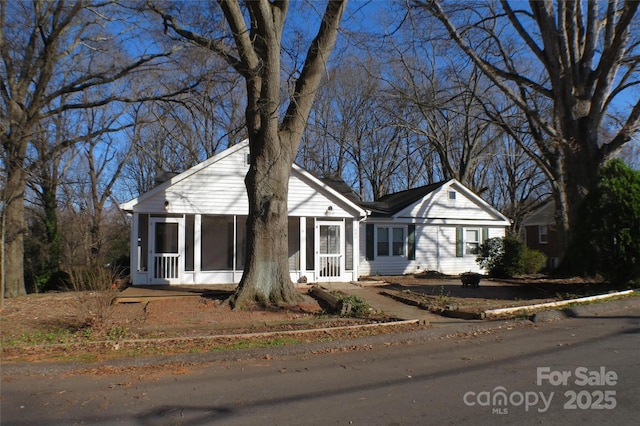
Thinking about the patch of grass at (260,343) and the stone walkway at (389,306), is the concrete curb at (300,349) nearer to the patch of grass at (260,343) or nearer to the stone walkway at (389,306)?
the patch of grass at (260,343)

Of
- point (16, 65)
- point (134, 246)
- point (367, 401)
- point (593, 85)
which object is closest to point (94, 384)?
point (367, 401)

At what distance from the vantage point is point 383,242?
22312 millimetres

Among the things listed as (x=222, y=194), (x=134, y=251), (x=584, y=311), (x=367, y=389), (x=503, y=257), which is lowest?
(x=367, y=389)

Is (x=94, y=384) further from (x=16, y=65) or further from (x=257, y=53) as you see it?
(x=16, y=65)

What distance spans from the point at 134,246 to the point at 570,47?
18.1 metres

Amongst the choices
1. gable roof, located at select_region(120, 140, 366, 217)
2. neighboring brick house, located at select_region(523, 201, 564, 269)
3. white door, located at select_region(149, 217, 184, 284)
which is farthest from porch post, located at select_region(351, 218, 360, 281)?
neighboring brick house, located at select_region(523, 201, 564, 269)

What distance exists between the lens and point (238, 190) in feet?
56.7

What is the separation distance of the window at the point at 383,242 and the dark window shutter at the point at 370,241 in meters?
0.44

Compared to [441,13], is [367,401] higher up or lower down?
lower down

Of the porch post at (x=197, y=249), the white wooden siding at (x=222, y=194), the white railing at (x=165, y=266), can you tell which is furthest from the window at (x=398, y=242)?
the white railing at (x=165, y=266)

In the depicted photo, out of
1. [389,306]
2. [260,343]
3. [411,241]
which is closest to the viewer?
[260,343]

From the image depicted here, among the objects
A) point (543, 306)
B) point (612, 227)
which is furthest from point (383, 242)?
point (543, 306)

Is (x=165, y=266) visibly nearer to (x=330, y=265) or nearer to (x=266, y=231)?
(x=330, y=265)

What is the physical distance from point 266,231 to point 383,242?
11514 millimetres
